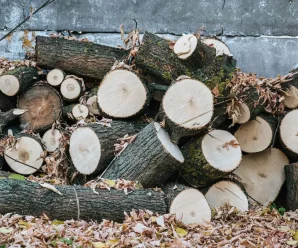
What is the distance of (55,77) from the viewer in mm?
6301

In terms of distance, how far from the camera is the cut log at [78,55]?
622 centimetres

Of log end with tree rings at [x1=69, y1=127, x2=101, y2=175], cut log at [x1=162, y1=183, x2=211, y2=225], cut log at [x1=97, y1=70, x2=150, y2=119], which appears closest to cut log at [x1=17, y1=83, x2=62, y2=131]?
log end with tree rings at [x1=69, y1=127, x2=101, y2=175]

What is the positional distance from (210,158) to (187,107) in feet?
1.72

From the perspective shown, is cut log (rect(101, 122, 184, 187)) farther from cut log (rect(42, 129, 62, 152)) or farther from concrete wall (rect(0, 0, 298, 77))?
concrete wall (rect(0, 0, 298, 77))

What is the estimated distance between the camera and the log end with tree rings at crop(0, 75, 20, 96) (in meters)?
6.21

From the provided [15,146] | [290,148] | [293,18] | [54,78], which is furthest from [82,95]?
[293,18]

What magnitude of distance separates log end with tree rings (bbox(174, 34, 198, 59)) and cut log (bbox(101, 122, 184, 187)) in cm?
97

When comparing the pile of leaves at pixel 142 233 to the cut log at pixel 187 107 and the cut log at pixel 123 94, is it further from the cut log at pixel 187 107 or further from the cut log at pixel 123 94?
the cut log at pixel 123 94

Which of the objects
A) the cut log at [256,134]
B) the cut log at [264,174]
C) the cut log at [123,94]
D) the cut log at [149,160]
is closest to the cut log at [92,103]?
the cut log at [123,94]

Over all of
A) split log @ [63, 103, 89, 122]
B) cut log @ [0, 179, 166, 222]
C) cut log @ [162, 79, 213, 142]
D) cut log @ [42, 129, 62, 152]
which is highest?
cut log @ [162, 79, 213, 142]

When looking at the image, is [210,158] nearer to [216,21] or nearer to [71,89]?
[71,89]

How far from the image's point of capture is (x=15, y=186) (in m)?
4.19

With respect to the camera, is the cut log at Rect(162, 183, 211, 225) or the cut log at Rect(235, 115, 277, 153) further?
the cut log at Rect(235, 115, 277, 153)

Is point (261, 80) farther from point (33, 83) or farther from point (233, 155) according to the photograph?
point (33, 83)
